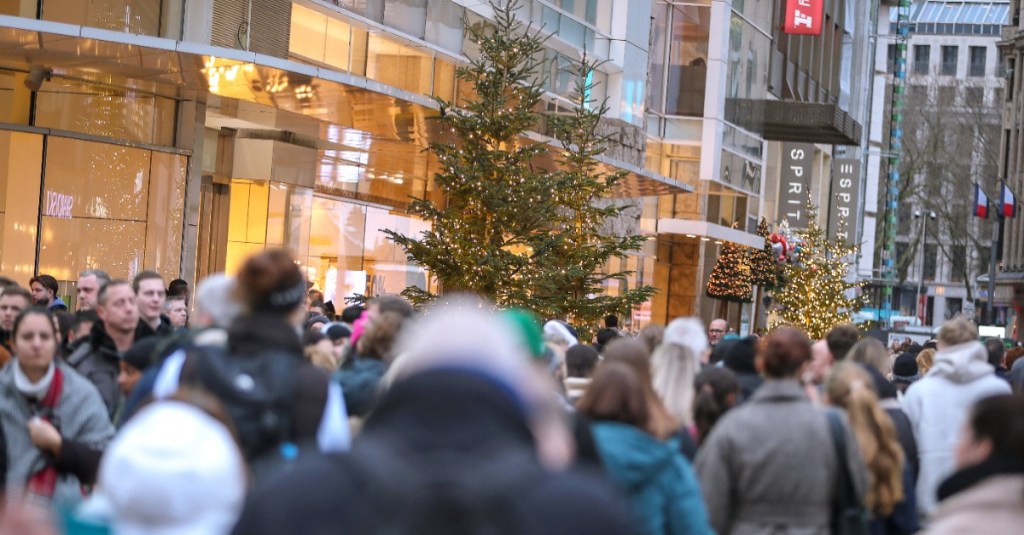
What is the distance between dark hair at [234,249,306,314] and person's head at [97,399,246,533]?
1.04m

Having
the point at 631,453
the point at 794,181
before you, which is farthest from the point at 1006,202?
the point at 631,453

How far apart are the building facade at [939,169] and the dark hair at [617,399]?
68550mm

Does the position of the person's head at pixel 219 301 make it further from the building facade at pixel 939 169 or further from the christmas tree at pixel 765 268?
the building facade at pixel 939 169

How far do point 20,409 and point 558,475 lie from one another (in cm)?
510

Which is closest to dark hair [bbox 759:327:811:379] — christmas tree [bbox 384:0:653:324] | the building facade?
christmas tree [bbox 384:0:653:324]

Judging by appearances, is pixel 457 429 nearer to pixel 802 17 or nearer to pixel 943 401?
pixel 943 401

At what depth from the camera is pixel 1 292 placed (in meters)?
11.7

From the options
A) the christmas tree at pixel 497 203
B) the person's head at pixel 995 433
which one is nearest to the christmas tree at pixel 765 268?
the christmas tree at pixel 497 203

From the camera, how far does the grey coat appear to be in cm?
703

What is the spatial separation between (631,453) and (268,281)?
72.7 inches

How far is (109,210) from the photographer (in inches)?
923

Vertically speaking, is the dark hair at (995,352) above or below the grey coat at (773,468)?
above

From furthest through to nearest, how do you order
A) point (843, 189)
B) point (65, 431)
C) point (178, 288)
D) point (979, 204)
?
point (843, 189) → point (979, 204) → point (178, 288) → point (65, 431)

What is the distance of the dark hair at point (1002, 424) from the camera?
4950 millimetres
